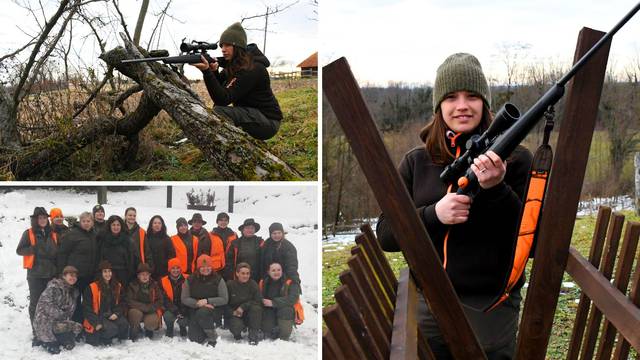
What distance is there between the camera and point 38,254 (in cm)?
231

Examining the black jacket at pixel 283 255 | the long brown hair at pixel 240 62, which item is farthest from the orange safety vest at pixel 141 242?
the long brown hair at pixel 240 62

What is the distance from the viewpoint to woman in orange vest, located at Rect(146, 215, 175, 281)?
2.36 meters

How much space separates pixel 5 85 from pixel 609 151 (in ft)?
26.4

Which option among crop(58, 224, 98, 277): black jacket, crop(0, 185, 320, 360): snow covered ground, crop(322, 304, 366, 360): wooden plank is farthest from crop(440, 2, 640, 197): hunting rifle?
crop(58, 224, 98, 277): black jacket

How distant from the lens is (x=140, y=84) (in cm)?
238

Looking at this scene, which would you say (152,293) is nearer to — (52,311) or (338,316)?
(52,311)

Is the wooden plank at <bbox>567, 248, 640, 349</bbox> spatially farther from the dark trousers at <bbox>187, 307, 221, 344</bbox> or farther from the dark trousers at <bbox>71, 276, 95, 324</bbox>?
the dark trousers at <bbox>71, 276, 95, 324</bbox>

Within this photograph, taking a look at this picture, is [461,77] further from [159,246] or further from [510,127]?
[159,246]

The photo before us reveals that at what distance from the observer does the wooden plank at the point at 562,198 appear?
1.25 m

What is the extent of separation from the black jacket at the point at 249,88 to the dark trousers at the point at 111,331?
3.19 ft

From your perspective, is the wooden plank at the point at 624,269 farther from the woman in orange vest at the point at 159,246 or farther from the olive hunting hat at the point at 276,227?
the woman in orange vest at the point at 159,246

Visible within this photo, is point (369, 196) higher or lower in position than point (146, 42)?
lower

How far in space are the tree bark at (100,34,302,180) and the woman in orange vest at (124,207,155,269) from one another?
40cm

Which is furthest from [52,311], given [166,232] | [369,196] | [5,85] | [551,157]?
[369,196]
